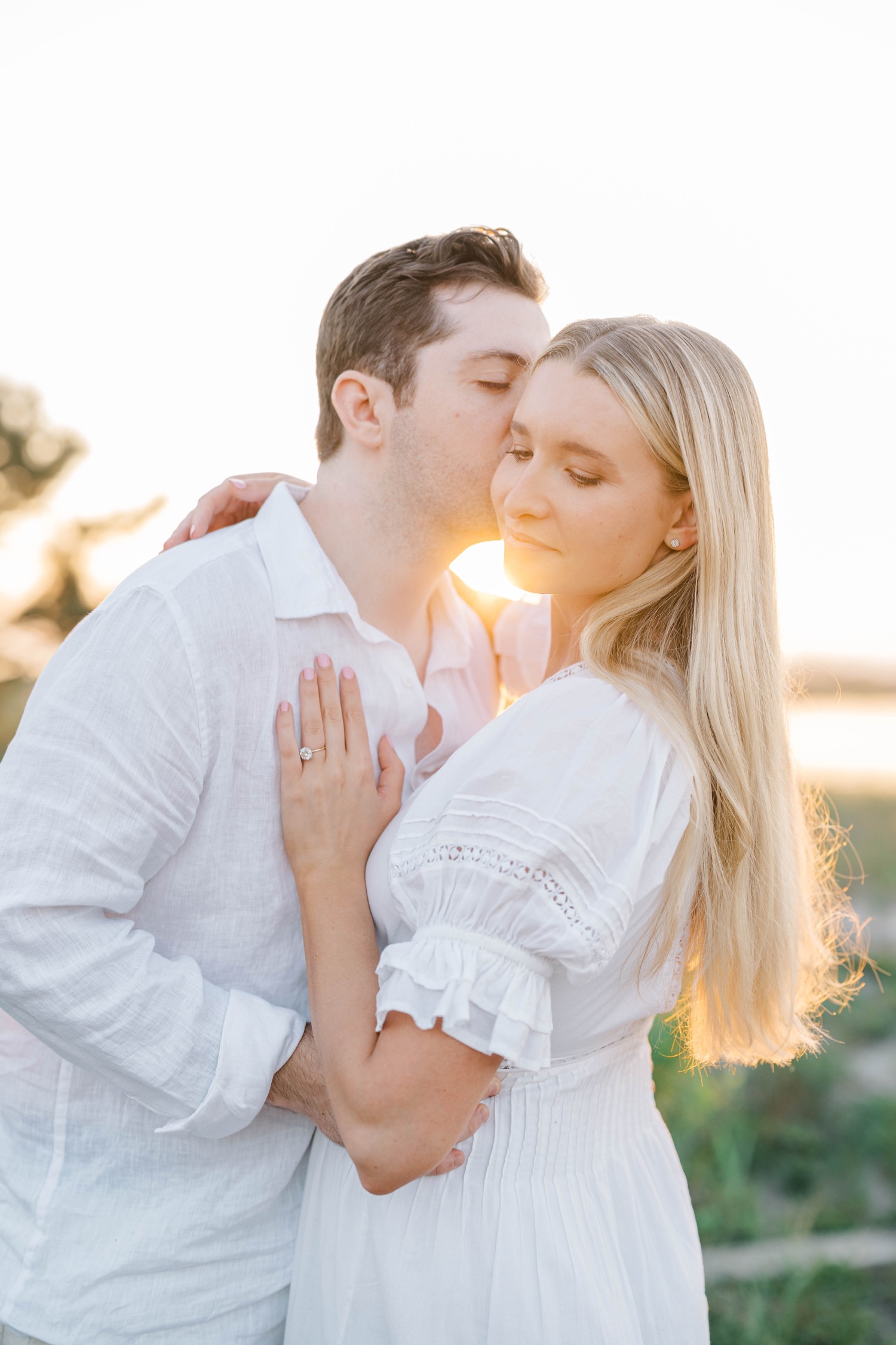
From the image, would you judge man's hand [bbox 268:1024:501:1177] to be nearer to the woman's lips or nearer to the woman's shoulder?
the woman's shoulder

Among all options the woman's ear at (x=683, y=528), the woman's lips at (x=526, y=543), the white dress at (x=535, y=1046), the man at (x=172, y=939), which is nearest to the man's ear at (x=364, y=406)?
the man at (x=172, y=939)

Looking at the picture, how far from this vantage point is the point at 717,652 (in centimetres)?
179

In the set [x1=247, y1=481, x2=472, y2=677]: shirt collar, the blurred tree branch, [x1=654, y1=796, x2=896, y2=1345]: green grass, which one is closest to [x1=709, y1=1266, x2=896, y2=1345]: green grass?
[x1=654, y1=796, x2=896, y2=1345]: green grass

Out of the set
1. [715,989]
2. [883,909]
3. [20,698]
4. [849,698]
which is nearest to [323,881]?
[715,989]

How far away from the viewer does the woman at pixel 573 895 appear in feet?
4.88

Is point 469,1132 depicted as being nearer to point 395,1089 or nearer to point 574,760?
point 395,1089

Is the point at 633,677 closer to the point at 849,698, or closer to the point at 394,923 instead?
the point at 394,923

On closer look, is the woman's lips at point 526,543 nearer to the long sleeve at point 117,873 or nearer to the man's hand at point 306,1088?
the long sleeve at point 117,873

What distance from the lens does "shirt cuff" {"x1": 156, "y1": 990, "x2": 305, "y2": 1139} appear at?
1.74 metres

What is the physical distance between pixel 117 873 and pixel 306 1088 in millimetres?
495

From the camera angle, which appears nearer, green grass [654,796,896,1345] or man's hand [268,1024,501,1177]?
man's hand [268,1024,501,1177]

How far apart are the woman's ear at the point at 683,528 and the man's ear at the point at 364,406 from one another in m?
0.72

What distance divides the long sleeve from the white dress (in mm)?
310

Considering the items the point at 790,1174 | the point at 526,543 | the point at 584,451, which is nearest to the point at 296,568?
the point at 526,543
